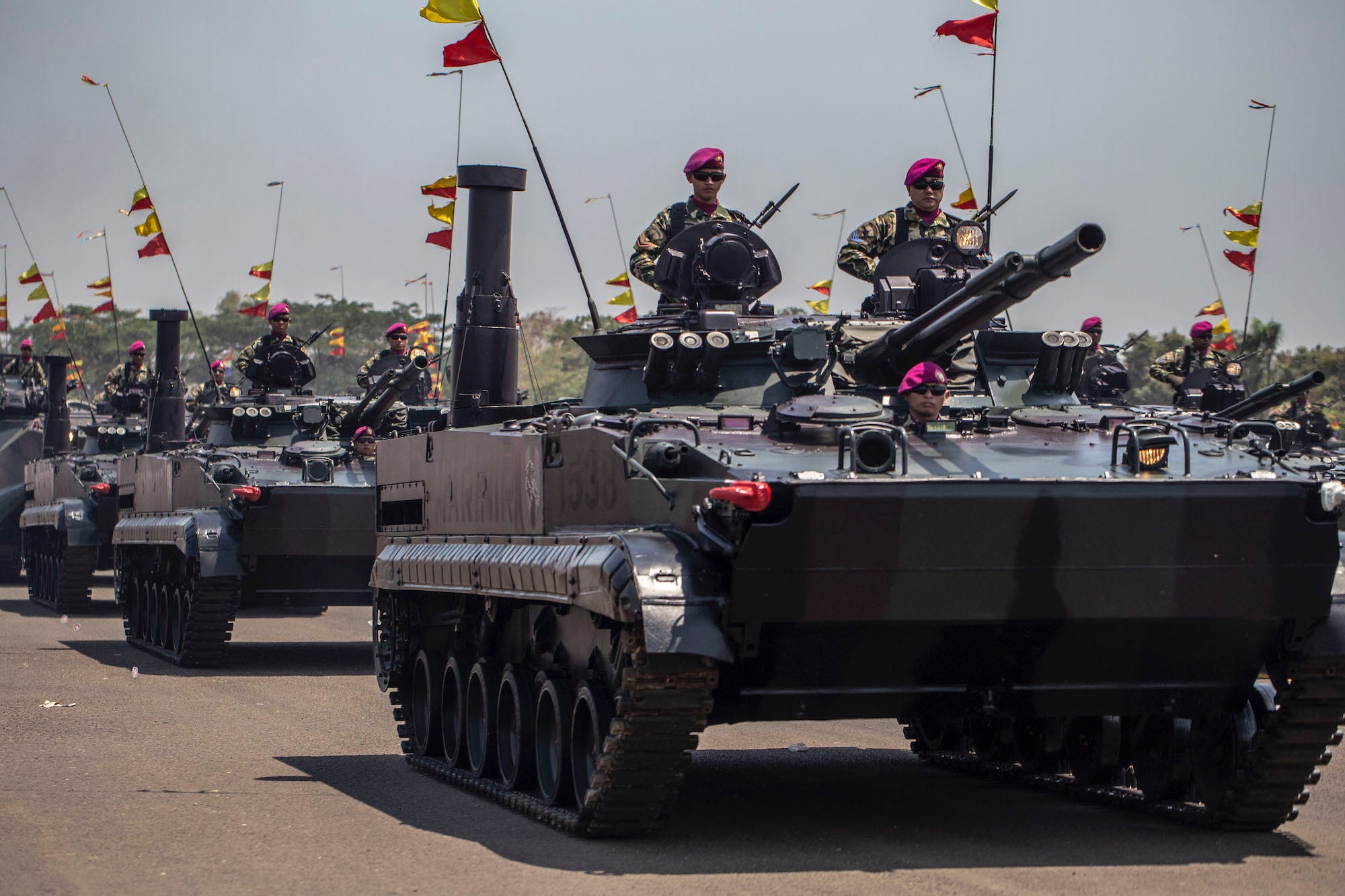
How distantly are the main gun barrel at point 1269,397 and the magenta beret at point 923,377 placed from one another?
3.48m

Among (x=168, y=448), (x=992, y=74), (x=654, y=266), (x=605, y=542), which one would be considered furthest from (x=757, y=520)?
(x=168, y=448)

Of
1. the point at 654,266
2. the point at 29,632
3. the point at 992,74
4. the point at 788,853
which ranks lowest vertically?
the point at 29,632

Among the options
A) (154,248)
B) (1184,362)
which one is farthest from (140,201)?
(1184,362)

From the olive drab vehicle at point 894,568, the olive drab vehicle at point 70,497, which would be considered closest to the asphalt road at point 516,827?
the olive drab vehicle at point 894,568

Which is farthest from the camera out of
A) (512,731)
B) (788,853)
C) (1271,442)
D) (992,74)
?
(992,74)

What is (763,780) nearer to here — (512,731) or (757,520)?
(512,731)

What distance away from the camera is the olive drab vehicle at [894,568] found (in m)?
8.41

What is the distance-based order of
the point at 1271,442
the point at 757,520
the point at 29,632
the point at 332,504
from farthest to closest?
the point at 29,632 → the point at 332,504 → the point at 1271,442 → the point at 757,520

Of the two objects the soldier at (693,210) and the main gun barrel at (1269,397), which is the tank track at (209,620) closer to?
the soldier at (693,210)

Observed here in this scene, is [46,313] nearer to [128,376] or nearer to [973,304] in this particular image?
[128,376]

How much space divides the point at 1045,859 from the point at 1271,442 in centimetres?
252

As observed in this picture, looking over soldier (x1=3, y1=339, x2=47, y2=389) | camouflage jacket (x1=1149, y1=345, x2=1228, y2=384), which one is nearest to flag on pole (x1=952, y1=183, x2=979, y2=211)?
camouflage jacket (x1=1149, y1=345, x2=1228, y2=384)

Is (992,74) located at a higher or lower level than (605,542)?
higher

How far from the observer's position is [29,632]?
22.3 metres
